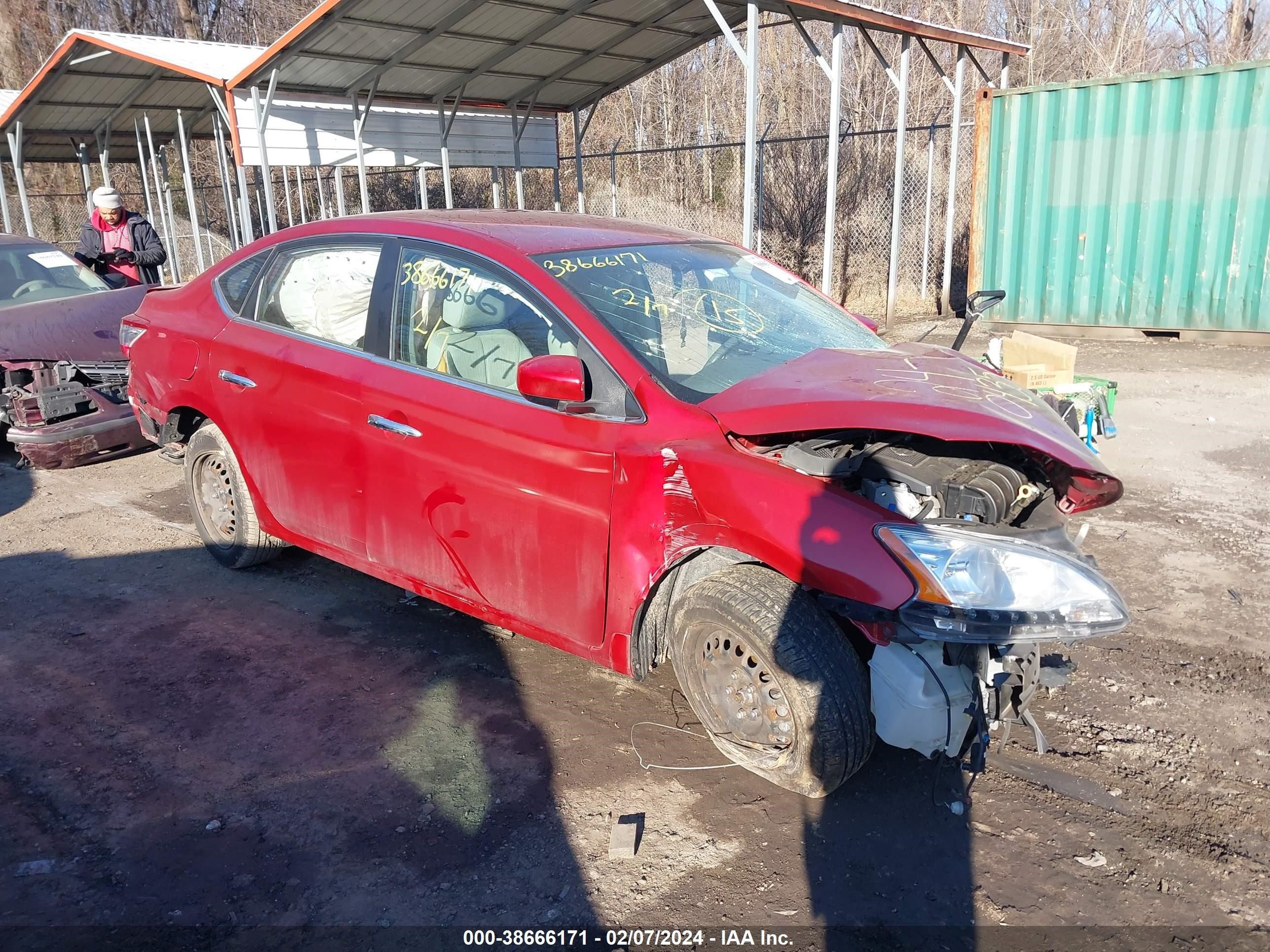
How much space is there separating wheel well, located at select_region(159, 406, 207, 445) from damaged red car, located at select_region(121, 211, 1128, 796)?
68 cm

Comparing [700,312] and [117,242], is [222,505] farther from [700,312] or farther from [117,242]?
[117,242]

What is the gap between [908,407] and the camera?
2729 millimetres

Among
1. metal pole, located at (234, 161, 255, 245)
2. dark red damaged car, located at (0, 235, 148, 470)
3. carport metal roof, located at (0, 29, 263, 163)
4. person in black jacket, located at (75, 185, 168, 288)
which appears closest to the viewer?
dark red damaged car, located at (0, 235, 148, 470)

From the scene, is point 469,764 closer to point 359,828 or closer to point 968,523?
point 359,828

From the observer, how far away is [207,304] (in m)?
4.62

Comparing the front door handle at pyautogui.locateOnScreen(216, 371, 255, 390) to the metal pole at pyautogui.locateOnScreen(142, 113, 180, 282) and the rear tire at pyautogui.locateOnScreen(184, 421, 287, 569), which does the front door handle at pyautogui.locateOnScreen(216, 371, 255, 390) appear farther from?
the metal pole at pyautogui.locateOnScreen(142, 113, 180, 282)

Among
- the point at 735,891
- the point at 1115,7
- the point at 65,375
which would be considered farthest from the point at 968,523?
the point at 1115,7

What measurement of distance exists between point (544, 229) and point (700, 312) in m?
0.77

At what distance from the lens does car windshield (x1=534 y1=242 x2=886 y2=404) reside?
3.34 metres

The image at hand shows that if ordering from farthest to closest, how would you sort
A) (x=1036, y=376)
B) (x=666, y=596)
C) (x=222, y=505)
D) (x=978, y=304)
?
(x=1036, y=376) → (x=222, y=505) → (x=978, y=304) → (x=666, y=596)

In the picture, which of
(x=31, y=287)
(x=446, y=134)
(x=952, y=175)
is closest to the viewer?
(x=31, y=287)

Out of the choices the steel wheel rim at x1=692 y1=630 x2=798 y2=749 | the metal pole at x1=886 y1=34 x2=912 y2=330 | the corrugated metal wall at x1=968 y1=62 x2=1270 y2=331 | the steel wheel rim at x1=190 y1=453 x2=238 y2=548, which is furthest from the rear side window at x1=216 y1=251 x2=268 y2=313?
the corrugated metal wall at x1=968 y1=62 x2=1270 y2=331

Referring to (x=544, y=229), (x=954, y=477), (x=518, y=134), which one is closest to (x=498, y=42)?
(x=518, y=134)

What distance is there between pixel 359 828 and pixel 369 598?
1.81 metres
